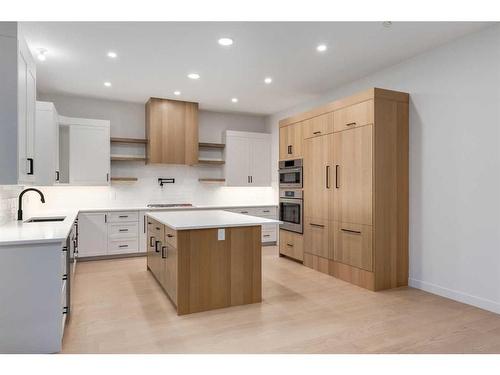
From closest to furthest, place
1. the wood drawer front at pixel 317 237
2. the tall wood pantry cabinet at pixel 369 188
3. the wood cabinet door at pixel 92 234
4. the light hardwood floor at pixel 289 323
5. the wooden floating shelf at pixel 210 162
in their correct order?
the light hardwood floor at pixel 289 323
the tall wood pantry cabinet at pixel 369 188
the wood drawer front at pixel 317 237
the wood cabinet door at pixel 92 234
the wooden floating shelf at pixel 210 162

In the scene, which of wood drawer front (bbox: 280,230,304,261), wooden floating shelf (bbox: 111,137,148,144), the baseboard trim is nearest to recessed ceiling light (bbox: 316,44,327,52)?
wood drawer front (bbox: 280,230,304,261)

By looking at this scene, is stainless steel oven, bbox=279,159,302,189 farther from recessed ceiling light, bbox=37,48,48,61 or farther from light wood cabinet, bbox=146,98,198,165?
recessed ceiling light, bbox=37,48,48,61

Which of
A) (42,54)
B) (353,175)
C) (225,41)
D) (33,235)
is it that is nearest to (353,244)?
(353,175)

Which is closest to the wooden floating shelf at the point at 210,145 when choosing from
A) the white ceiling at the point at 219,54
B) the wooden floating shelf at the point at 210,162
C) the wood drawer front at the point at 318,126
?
the wooden floating shelf at the point at 210,162

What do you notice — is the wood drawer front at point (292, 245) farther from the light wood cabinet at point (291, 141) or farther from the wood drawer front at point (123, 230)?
the wood drawer front at point (123, 230)

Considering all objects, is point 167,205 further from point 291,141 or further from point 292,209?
point 291,141

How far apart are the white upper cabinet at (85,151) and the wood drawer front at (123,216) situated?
56cm

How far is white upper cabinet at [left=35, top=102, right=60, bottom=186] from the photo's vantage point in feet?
14.7

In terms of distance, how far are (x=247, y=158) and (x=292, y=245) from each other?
2139 mm

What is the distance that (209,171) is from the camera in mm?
6758

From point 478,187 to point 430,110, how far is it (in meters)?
1.01

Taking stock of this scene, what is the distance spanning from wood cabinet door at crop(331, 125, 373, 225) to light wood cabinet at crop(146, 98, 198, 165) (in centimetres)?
275

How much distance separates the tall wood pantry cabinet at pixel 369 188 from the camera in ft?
12.7

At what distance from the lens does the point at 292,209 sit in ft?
17.7
